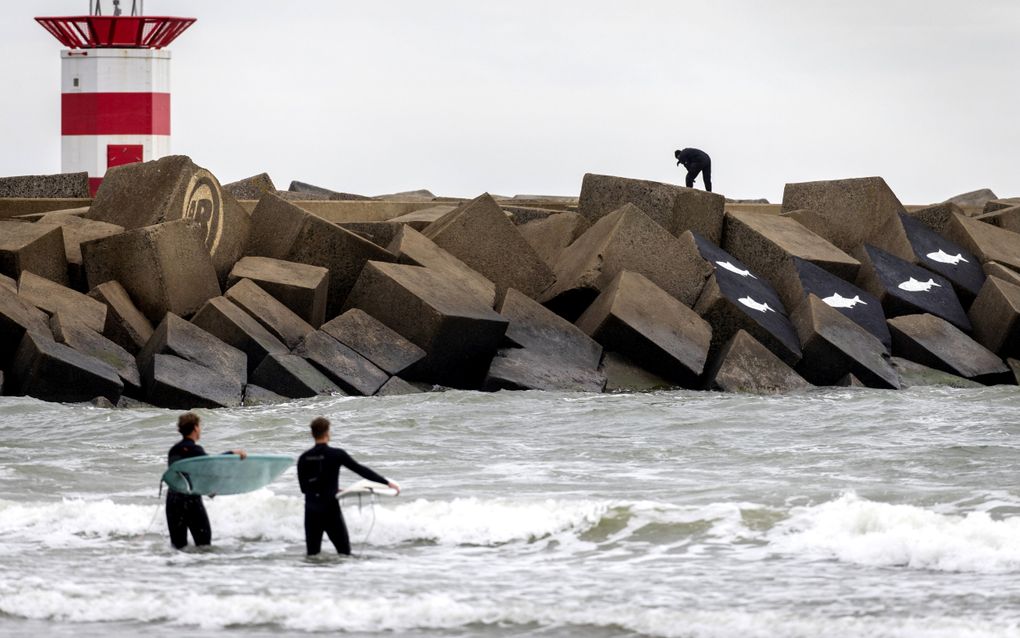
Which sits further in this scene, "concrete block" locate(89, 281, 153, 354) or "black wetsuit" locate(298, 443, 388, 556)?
"concrete block" locate(89, 281, 153, 354)

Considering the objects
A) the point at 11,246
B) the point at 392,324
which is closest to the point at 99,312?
the point at 11,246

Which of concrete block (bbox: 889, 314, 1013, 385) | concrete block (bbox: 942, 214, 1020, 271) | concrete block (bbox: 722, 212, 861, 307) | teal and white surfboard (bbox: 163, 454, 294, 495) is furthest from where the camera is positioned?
concrete block (bbox: 942, 214, 1020, 271)

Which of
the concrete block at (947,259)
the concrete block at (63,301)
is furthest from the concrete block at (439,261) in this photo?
the concrete block at (947,259)

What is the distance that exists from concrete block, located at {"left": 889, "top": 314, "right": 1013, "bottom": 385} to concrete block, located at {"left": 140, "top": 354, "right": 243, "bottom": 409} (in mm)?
6513

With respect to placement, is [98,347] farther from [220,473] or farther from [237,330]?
[220,473]

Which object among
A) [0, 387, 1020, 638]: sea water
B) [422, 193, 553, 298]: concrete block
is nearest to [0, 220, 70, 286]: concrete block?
[0, 387, 1020, 638]: sea water

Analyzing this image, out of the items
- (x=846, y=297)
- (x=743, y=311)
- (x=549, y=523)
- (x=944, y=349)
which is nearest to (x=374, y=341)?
(x=743, y=311)

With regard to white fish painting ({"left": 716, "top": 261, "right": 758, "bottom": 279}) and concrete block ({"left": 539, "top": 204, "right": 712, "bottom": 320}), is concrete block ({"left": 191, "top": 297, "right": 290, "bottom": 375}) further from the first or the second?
white fish painting ({"left": 716, "top": 261, "right": 758, "bottom": 279})

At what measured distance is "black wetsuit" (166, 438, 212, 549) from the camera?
964cm

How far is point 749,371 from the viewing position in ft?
52.0

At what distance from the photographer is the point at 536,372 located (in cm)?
1545

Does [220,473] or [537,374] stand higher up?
[537,374]

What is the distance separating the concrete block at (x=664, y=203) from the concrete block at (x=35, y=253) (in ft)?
18.2

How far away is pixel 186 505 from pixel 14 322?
16.9 ft
